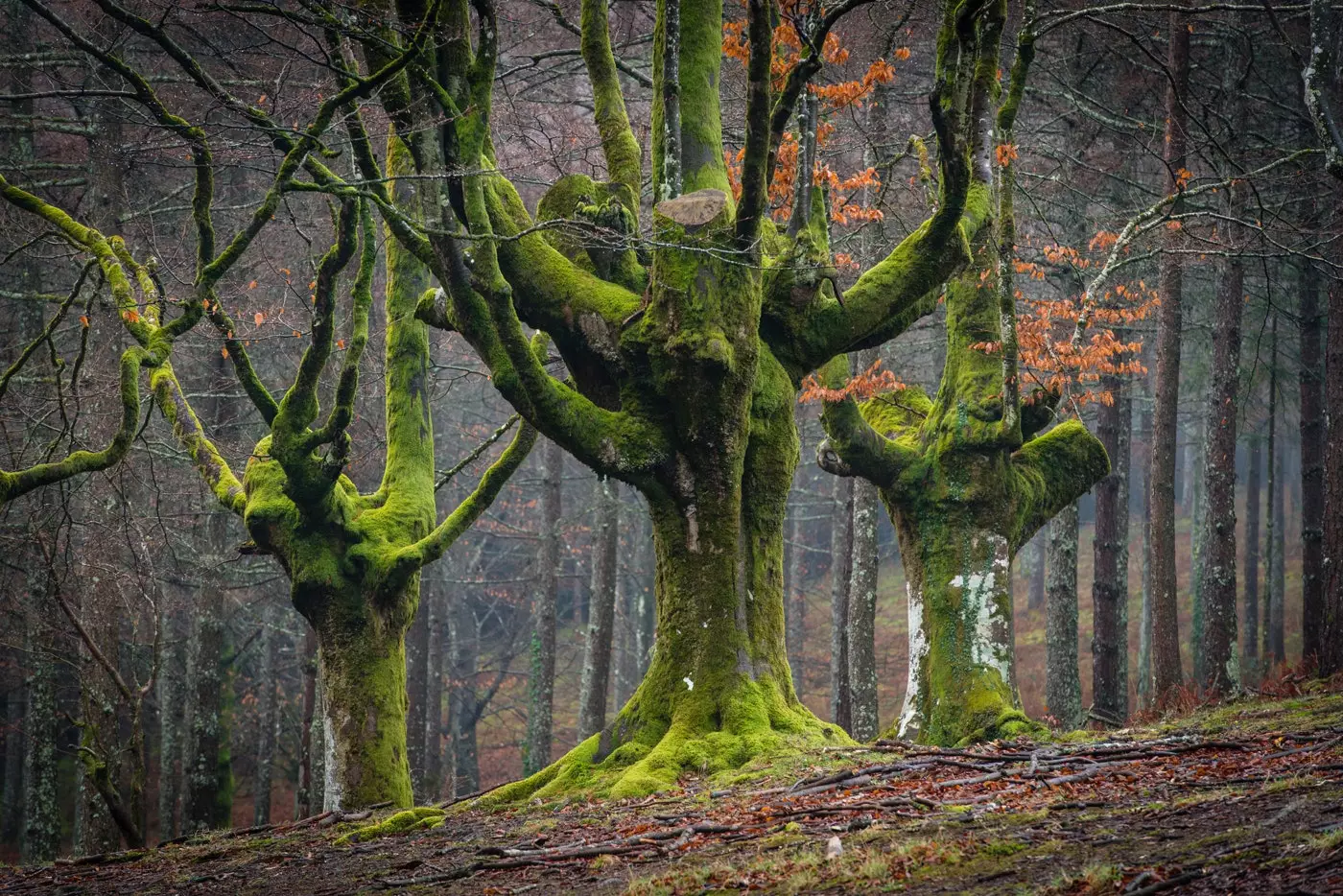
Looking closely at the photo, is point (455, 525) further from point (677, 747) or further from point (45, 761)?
point (45, 761)

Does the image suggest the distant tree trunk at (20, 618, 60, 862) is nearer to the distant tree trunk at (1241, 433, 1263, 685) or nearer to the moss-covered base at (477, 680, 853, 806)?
the moss-covered base at (477, 680, 853, 806)

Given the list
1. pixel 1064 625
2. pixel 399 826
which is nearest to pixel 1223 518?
pixel 1064 625

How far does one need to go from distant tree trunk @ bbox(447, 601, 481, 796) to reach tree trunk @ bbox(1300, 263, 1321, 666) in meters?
16.6

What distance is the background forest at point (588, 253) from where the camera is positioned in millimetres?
9438

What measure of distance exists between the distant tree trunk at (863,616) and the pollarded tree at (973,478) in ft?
11.4

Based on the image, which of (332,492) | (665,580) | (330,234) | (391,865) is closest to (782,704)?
(665,580)

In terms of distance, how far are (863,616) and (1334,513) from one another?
551cm

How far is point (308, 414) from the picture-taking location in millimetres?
9117

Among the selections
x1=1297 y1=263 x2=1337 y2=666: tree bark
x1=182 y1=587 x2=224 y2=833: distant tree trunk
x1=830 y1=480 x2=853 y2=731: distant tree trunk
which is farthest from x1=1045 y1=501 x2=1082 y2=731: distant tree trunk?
x1=182 y1=587 x2=224 y2=833: distant tree trunk

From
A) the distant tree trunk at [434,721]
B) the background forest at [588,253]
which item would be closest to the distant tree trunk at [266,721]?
the background forest at [588,253]

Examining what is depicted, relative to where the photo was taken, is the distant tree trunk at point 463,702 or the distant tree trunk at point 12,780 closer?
the distant tree trunk at point 12,780

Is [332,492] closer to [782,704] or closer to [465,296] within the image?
[465,296]

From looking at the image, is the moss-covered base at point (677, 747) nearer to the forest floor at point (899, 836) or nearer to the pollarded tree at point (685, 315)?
the pollarded tree at point (685, 315)

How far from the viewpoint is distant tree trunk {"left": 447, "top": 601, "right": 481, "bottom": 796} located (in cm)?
2517
